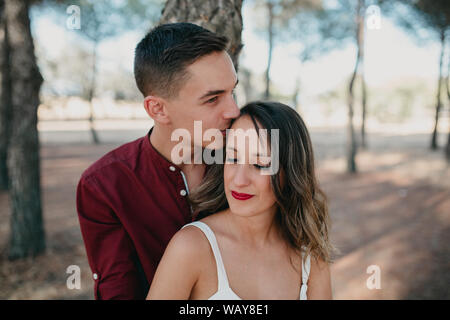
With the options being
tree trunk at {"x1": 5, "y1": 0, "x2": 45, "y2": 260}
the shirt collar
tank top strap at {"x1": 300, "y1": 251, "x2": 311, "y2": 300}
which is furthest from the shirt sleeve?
tree trunk at {"x1": 5, "y1": 0, "x2": 45, "y2": 260}

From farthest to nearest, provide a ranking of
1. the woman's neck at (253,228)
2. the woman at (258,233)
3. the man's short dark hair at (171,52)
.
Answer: the man's short dark hair at (171,52) < the woman's neck at (253,228) < the woman at (258,233)

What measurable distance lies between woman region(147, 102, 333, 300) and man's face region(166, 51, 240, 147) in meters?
0.12

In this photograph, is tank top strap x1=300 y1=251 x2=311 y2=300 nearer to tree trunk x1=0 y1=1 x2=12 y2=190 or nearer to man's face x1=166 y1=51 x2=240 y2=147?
man's face x1=166 y1=51 x2=240 y2=147

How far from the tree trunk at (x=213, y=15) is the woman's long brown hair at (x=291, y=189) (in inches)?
31.7

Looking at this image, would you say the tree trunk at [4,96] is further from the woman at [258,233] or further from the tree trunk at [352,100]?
the tree trunk at [352,100]

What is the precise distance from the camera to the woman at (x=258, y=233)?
1569mm

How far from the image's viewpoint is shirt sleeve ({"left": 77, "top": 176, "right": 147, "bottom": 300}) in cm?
196

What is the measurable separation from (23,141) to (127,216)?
3.81 meters

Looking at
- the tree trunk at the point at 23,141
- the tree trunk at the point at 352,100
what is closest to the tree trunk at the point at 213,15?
the tree trunk at the point at 23,141

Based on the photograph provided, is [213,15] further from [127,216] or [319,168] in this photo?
[319,168]

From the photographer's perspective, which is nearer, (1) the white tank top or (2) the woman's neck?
(1) the white tank top

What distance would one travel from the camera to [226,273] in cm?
162

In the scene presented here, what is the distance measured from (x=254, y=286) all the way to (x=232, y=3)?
1857 mm

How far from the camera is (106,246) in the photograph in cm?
203
